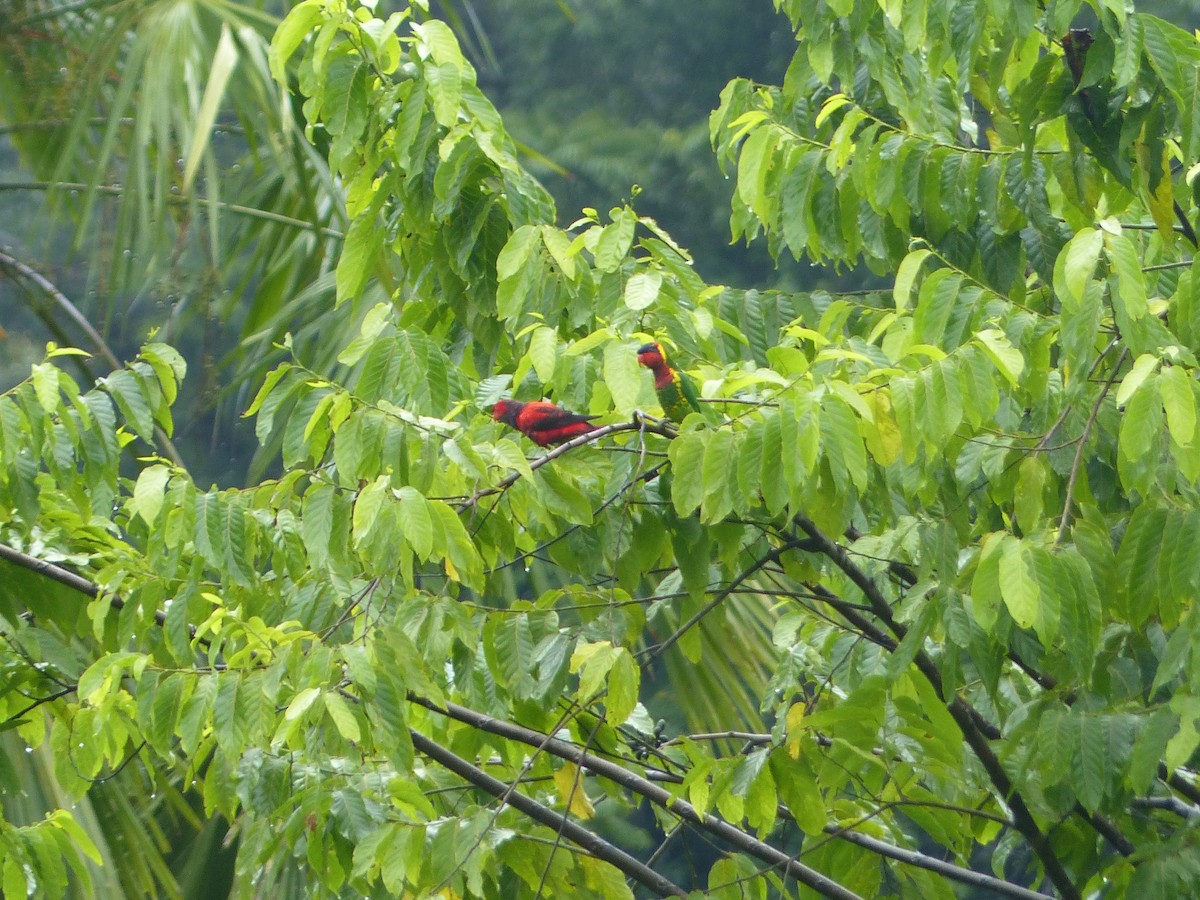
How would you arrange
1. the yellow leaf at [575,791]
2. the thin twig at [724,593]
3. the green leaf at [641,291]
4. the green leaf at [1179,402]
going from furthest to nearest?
the yellow leaf at [575,791], the thin twig at [724,593], the green leaf at [641,291], the green leaf at [1179,402]

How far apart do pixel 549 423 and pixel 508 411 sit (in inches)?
2.5

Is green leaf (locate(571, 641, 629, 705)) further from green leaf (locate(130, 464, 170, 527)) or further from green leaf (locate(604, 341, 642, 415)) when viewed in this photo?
green leaf (locate(130, 464, 170, 527))

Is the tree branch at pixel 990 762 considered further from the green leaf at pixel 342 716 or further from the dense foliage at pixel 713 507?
the green leaf at pixel 342 716

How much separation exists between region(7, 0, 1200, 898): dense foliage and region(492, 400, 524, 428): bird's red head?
41mm

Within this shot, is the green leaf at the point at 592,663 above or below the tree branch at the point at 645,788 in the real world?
above

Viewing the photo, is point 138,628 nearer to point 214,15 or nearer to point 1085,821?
point 1085,821

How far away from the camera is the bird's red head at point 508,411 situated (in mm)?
1545

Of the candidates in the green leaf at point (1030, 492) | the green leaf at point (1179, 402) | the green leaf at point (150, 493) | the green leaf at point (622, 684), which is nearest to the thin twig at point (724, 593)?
the green leaf at point (622, 684)

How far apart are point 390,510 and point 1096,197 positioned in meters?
0.95

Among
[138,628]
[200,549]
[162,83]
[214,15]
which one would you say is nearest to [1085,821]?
[200,549]

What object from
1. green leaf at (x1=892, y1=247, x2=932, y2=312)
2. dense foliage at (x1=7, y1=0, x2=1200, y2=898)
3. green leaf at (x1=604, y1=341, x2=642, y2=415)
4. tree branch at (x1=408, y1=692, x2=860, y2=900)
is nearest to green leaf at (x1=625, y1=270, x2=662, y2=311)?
dense foliage at (x1=7, y1=0, x2=1200, y2=898)

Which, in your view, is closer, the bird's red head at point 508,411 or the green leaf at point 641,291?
the green leaf at point 641,291

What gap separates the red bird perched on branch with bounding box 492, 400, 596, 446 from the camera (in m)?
1.51

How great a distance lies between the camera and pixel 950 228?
1.76 m
